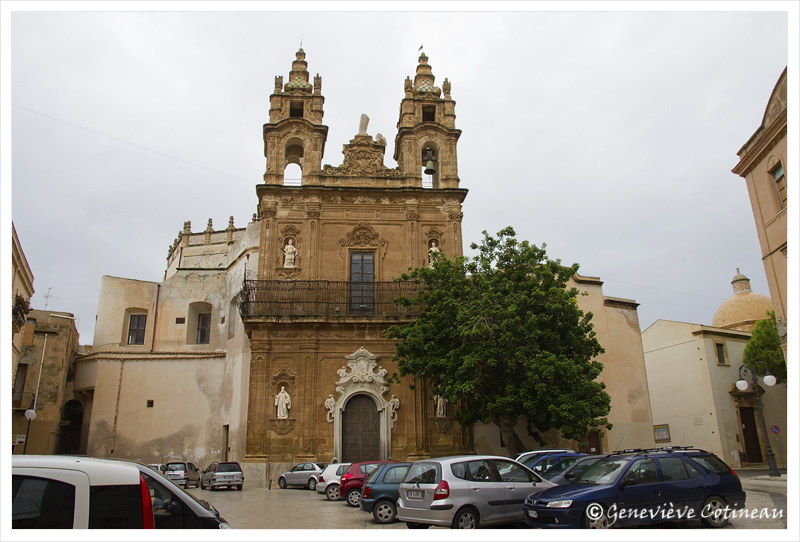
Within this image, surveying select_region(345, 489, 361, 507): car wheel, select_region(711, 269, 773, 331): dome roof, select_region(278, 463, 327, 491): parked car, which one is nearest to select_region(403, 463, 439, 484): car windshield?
select_region(345, 489, 361, 507): car wheel

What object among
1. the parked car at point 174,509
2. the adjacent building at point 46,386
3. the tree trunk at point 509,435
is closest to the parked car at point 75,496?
the parked car at point 174,509

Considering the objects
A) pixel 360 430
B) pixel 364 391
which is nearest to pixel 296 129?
pixel 364 391

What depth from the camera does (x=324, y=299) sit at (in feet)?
84.0

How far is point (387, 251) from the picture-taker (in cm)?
2686

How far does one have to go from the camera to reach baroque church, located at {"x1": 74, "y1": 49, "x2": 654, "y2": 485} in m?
24.0

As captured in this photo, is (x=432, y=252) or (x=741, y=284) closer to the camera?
(x=432, y=252)

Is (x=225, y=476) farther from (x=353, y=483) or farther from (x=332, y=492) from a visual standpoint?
(x=353, y=483)

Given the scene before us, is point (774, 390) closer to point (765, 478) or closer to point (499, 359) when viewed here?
point (765, 478)

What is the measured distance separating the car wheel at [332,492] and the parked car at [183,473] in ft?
24.8

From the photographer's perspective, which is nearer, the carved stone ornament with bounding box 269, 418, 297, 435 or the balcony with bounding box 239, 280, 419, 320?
the carved stone ornament with bounding box 269, 418, 297, 435

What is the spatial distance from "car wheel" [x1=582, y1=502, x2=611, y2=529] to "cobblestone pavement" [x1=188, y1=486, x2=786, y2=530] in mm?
1190

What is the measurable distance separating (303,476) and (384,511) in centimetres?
901

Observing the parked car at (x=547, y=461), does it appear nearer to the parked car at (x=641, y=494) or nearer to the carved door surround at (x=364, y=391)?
the parked car at (x=641, y=494)

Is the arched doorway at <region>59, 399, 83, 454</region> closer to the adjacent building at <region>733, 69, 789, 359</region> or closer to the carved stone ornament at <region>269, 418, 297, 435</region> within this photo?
the carved stone ornament at <region>269, 418, 297, 435</region>
